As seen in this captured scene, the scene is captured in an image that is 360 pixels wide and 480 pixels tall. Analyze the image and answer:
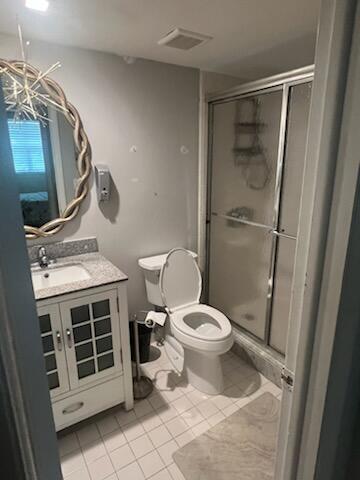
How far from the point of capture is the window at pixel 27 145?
170 centimetres

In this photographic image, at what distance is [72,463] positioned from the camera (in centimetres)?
151

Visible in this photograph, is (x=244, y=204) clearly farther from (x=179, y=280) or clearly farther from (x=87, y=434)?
(x=87, y=434)

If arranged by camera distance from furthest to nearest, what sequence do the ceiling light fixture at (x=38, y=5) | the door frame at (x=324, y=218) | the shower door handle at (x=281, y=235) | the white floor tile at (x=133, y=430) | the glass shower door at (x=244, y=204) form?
the glass shower door at (x=244, y=204) < the shower door handle at (x=281, y=235) < the white floor tile at (x=133, y=430) < the ceiling light fixture at (x=38, y=5) < the door frame at (x=324, y=218)

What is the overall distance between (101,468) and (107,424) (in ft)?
0.84

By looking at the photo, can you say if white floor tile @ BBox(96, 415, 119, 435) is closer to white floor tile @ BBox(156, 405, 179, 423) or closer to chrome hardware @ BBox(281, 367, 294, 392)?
white floor tile @ BBox(156, 405, 179, 423)

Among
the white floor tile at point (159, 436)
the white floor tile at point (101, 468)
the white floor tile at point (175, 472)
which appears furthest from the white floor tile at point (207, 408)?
the white floor tile at point (101, 468)

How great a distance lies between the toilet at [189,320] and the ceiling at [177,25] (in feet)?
4.37

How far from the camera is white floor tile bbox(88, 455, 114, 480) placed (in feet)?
4.75

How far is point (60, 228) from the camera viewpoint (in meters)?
1.92

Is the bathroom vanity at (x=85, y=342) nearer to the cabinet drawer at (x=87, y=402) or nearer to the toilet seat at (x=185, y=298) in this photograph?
the cabinet drawer at (x=87, y=402)

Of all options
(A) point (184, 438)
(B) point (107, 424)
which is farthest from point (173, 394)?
(B) point (107, 424)

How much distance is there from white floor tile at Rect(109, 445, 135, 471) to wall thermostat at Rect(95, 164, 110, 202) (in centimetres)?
148

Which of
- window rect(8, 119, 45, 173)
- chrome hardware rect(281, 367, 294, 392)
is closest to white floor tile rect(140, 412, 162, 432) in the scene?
chrome hardware rect(281, 367, 294, 392)

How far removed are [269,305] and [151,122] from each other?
1.58m
